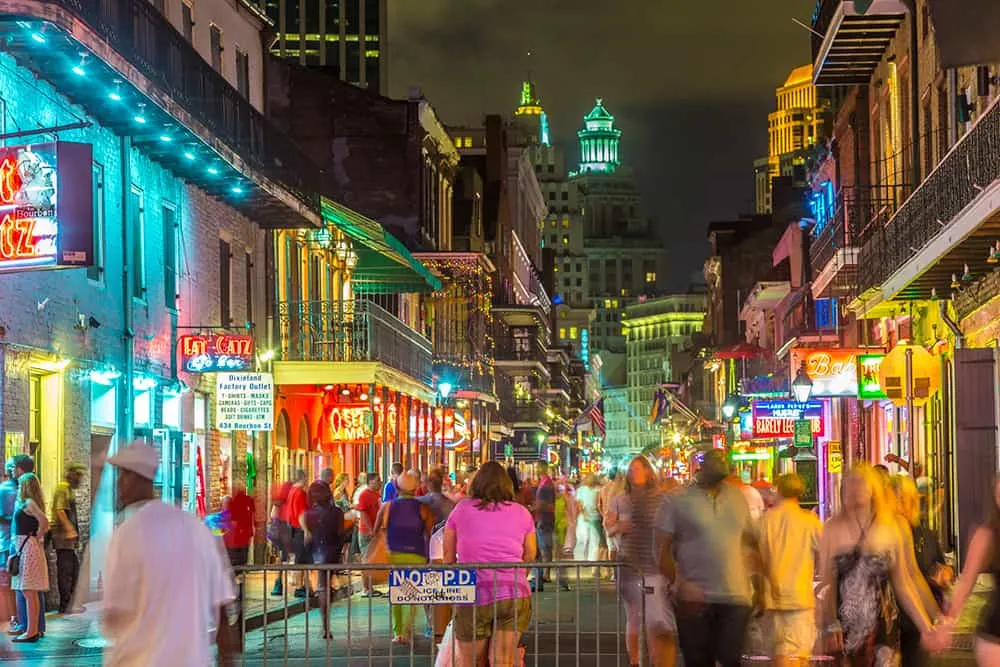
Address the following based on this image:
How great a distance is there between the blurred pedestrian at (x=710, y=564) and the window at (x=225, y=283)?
61.2ft

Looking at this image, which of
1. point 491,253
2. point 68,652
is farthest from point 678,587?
point 491,253

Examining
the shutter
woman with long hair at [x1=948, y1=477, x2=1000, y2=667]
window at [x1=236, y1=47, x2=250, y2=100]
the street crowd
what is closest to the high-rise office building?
window at [x1=236, y1=47, x2=250, y2=100]

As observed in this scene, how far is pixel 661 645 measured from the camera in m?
13.5

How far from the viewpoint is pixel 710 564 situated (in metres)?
11.6

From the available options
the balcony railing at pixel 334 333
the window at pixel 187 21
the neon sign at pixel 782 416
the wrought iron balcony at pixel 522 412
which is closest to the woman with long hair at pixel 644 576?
the window at pixel 187 21

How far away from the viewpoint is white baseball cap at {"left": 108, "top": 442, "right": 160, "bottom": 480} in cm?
834

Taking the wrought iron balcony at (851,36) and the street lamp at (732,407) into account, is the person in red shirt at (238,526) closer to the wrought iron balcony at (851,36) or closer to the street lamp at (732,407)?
the wrought iron balcony at (851,36)

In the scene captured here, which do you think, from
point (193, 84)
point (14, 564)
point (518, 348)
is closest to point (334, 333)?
point (193, 84)

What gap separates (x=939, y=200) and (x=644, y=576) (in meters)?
11.1

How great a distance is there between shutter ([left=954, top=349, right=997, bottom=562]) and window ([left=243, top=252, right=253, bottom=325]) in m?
12.1

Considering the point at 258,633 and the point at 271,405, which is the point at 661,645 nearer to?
the point at 258,633

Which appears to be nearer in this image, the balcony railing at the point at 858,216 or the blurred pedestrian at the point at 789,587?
the blurred pedestrian at the point at 789,587

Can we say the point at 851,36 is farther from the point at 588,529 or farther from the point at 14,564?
the point at 14,564

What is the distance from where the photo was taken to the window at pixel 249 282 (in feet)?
104
